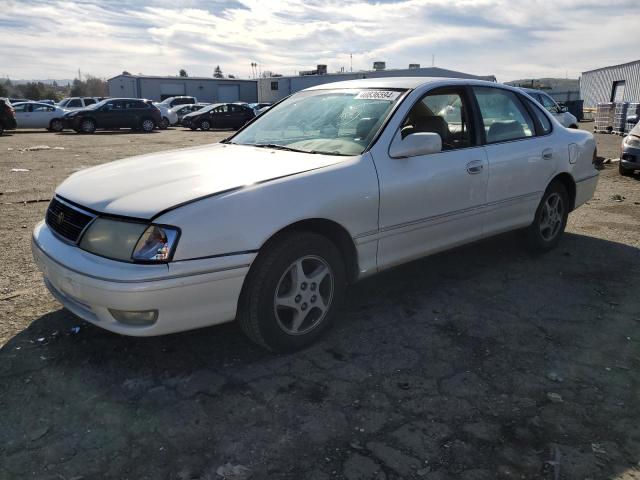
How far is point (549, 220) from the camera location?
16.6 ft

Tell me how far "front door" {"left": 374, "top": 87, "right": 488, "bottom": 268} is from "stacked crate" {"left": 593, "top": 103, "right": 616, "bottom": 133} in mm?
23274

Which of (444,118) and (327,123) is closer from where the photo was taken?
(327,123)

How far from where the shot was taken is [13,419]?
2555mm

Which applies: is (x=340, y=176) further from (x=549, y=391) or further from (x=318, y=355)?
(x=549, y=391)

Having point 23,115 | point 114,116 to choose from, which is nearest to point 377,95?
point 114,116

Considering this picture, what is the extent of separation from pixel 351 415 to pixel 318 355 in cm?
64

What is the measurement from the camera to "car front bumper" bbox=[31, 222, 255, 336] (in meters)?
2.61

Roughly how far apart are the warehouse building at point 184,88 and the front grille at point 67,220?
50.4 meters

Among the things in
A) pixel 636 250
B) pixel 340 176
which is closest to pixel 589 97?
pixel 636 250

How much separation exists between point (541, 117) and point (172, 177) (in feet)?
11.5

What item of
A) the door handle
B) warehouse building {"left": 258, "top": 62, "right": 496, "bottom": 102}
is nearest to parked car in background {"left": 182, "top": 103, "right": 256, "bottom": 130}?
warehouse building {"left": 258, "top": 62, "right": 496, "bottom": 102}

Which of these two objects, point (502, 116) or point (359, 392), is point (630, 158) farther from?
point (359, 392)

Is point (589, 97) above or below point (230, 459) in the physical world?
above

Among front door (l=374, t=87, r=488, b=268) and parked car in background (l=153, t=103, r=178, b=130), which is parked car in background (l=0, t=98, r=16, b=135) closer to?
parked car in background (l=153, t=103, r=178, b=130)
